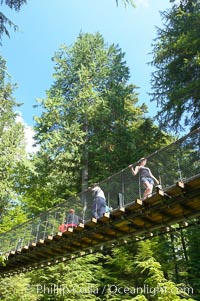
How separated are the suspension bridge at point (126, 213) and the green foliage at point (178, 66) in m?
4.33

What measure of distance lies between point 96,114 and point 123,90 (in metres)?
1.77

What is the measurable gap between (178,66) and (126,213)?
711cm

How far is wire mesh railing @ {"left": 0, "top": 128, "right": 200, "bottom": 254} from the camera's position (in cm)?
465

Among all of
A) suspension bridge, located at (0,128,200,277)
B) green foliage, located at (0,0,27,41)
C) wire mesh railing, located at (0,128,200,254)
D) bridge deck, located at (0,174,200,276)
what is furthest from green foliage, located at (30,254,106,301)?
green foliage, located at (0,0,27,41)

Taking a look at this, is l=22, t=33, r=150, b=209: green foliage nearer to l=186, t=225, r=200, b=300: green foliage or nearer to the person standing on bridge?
l=186, t=225, r=200, b=300: green foliage

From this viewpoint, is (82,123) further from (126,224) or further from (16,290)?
(126,224)

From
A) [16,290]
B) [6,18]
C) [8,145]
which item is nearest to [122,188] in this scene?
[6,18]

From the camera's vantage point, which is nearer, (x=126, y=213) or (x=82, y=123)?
(x=126, y=213)

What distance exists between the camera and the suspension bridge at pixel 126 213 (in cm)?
436

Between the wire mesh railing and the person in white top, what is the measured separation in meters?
0.14

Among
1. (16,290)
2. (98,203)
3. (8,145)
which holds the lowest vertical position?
(16,290)

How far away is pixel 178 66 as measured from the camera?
10.6m

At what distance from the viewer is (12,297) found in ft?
26.7

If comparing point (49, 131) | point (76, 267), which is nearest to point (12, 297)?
point (76, 267)
